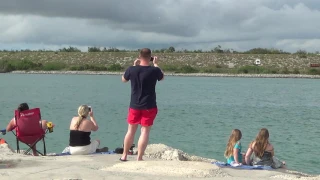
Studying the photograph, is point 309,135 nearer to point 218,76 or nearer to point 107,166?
point 107,166

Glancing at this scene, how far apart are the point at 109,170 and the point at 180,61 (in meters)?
101

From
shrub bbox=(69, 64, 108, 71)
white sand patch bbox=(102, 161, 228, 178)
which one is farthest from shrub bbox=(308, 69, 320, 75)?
white sand patch bbox=(102, 161, 228, 178)

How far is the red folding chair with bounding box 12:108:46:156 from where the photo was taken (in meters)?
10.6

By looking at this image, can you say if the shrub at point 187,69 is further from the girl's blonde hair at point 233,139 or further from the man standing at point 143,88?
the man standing at point 143,88

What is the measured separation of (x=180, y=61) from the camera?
356 feet

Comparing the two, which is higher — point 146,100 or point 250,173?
point 146,100

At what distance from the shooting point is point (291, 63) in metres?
106

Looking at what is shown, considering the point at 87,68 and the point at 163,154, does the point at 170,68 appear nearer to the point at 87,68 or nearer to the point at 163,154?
the point at 87,68

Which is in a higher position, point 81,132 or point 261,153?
point 81,132

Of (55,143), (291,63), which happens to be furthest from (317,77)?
(55,143)

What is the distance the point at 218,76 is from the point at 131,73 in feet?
295

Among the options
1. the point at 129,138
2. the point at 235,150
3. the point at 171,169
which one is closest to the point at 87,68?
the point at 235,150

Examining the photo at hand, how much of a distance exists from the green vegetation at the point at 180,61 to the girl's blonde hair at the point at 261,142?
90585mm

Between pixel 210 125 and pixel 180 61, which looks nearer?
pixel 210 125
